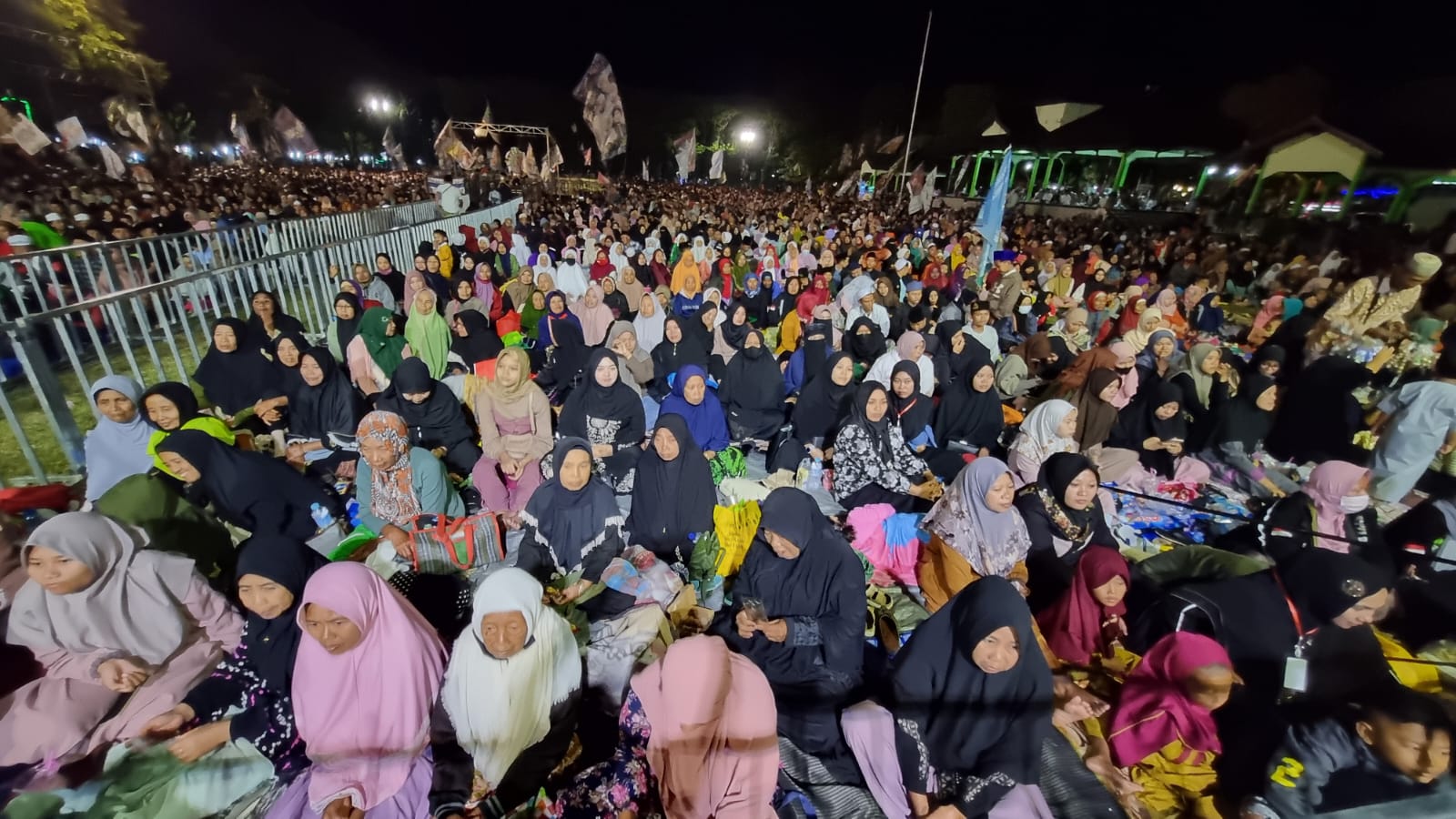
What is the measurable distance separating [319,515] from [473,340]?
2.93 metres

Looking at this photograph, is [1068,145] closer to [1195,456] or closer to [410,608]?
[1195,456]

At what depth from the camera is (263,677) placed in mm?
2359

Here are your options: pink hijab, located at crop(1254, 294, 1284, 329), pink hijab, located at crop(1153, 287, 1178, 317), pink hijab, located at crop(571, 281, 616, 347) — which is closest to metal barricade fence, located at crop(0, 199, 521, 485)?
pink hijab, located at crop(571, 281, 616, 347)

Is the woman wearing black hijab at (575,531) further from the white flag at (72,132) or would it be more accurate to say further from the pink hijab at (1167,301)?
the white flag at (72,132)

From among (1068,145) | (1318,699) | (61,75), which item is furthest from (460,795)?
(61,75)

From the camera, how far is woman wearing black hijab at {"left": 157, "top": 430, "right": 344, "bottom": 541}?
3248 mm

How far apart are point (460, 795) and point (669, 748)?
0.85 meters

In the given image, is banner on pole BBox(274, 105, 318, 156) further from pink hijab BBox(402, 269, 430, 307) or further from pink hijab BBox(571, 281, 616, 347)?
pink hijab BBox(571, 281, 616, 347)

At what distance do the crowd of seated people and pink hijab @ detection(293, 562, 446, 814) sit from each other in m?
0.01

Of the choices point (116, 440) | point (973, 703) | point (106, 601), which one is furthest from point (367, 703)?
point (116, 440)

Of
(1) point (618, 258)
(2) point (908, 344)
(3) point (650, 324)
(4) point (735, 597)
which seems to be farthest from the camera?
(1) point (618, 258)

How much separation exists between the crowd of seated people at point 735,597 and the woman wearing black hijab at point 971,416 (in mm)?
32

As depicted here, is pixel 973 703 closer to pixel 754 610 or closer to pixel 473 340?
pixel 754 610

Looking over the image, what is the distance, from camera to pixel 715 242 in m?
12.2
